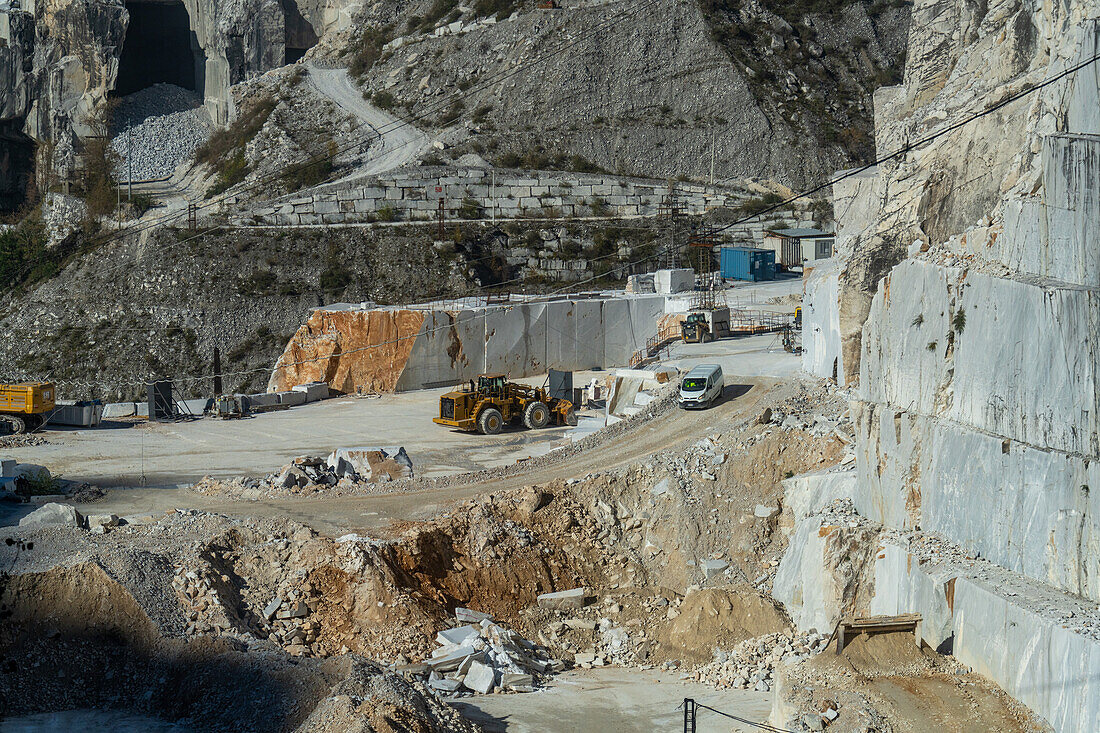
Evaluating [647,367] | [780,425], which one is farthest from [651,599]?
[647,367]

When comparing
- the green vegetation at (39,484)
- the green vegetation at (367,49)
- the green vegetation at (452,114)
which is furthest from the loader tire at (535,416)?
the green vegetation at (367,49)

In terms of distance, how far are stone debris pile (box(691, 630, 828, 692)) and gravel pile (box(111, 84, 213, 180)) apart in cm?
6278

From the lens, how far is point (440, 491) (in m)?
29.1

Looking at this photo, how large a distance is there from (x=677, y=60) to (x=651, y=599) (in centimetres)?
5644

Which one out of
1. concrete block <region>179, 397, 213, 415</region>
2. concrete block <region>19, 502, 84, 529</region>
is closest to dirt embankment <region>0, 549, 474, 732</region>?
concrete block <region>19, 502, 84, 529</region>

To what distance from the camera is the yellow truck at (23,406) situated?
119 ft

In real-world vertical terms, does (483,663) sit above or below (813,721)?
below

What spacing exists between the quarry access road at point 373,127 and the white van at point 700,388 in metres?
36.5

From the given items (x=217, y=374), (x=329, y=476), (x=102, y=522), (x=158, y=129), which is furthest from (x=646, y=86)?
(x=102, y=522)

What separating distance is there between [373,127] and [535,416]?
38.2m

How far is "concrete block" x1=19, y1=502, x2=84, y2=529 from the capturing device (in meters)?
23.7

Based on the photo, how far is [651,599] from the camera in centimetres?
2383

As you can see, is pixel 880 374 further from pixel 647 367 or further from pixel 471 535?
pixel 647 367

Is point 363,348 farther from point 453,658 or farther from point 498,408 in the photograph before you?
point 453,658
